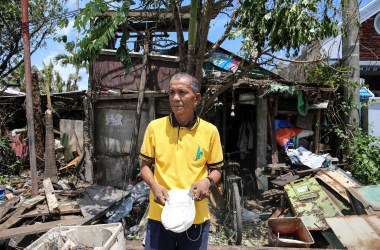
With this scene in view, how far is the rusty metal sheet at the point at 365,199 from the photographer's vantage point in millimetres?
4824

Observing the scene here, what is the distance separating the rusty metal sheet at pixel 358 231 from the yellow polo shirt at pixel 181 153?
3110 millimetres

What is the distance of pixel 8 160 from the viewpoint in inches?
401

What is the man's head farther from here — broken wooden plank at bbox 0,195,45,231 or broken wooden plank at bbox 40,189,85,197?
broken wooden plank at bbox 40,189,85,197

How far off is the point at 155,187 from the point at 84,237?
4.84ft

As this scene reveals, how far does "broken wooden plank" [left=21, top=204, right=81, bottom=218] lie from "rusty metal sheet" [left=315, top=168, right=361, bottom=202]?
5.20 m

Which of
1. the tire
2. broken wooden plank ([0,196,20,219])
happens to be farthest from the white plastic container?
broken wooden plank ([0,196,20,219])

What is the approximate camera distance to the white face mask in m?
1.85

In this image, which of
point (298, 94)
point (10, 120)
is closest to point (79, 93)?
point (10, 120)

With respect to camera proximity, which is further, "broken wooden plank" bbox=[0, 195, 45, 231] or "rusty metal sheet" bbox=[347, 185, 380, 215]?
"broken wooden plank" bbox=[0, 195, 45, 231]

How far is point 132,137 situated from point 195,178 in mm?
5786

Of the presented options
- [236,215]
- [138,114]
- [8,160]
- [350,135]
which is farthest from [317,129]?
[8,160]

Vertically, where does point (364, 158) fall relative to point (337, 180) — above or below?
above

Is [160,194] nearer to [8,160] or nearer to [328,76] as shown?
[328,76]

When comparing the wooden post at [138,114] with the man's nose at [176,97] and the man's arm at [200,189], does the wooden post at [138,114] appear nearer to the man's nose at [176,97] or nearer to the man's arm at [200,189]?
the man's nose at [176,97]
